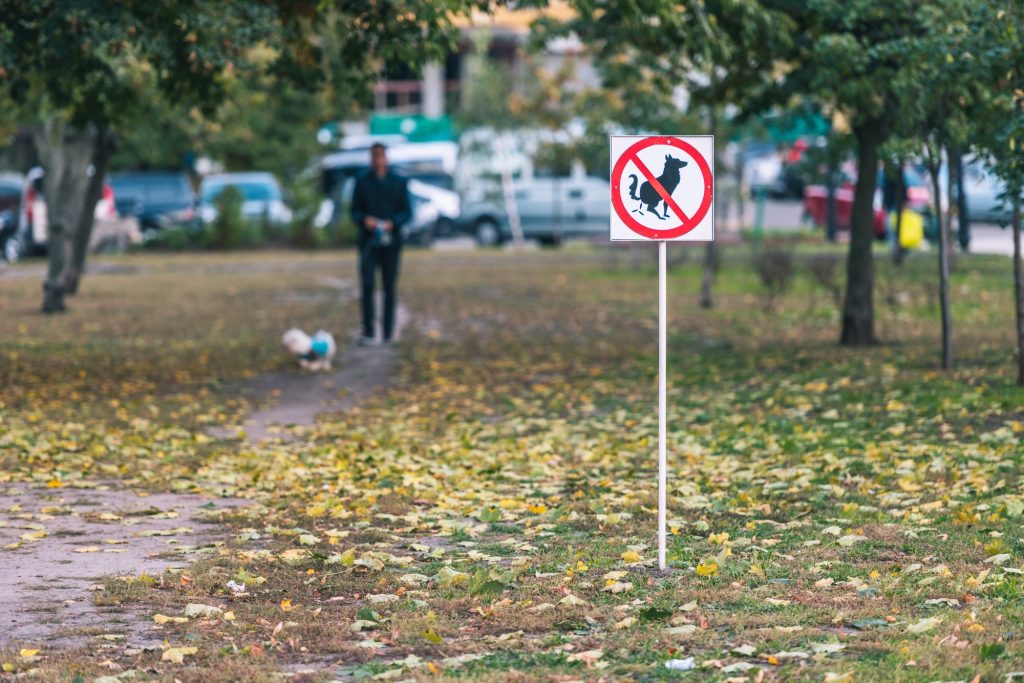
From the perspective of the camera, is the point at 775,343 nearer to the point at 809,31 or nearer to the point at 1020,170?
the point at 809,31

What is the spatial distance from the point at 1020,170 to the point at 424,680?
6.81 m

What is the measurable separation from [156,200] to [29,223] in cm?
519

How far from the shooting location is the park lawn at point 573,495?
5.95 meters

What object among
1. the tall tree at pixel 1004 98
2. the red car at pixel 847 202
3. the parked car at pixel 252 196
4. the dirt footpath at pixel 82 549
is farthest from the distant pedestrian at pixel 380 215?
the parked car at pixel 252 196

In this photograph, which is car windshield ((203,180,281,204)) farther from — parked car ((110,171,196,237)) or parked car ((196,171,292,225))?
parked car ((110,171,196,237))

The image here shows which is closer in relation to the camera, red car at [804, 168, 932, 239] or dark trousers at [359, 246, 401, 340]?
dark trousers at [359, 246, 401, 340]

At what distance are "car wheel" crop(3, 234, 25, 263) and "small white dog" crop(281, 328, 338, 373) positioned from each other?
2414 cm

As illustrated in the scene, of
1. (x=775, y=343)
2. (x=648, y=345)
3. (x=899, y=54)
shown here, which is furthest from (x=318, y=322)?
(x=899, y=54)

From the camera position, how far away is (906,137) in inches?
537

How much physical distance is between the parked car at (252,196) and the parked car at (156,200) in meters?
0.46

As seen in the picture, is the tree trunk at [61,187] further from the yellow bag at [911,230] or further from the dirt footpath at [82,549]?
the yellow bag at [911,230]

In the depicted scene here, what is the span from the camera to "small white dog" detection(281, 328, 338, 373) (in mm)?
15656

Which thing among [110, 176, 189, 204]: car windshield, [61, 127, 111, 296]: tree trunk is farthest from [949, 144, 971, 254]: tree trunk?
[110, 176, 189, 204]: car windshield

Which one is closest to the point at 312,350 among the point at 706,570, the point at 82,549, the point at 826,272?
the point at 82,549
